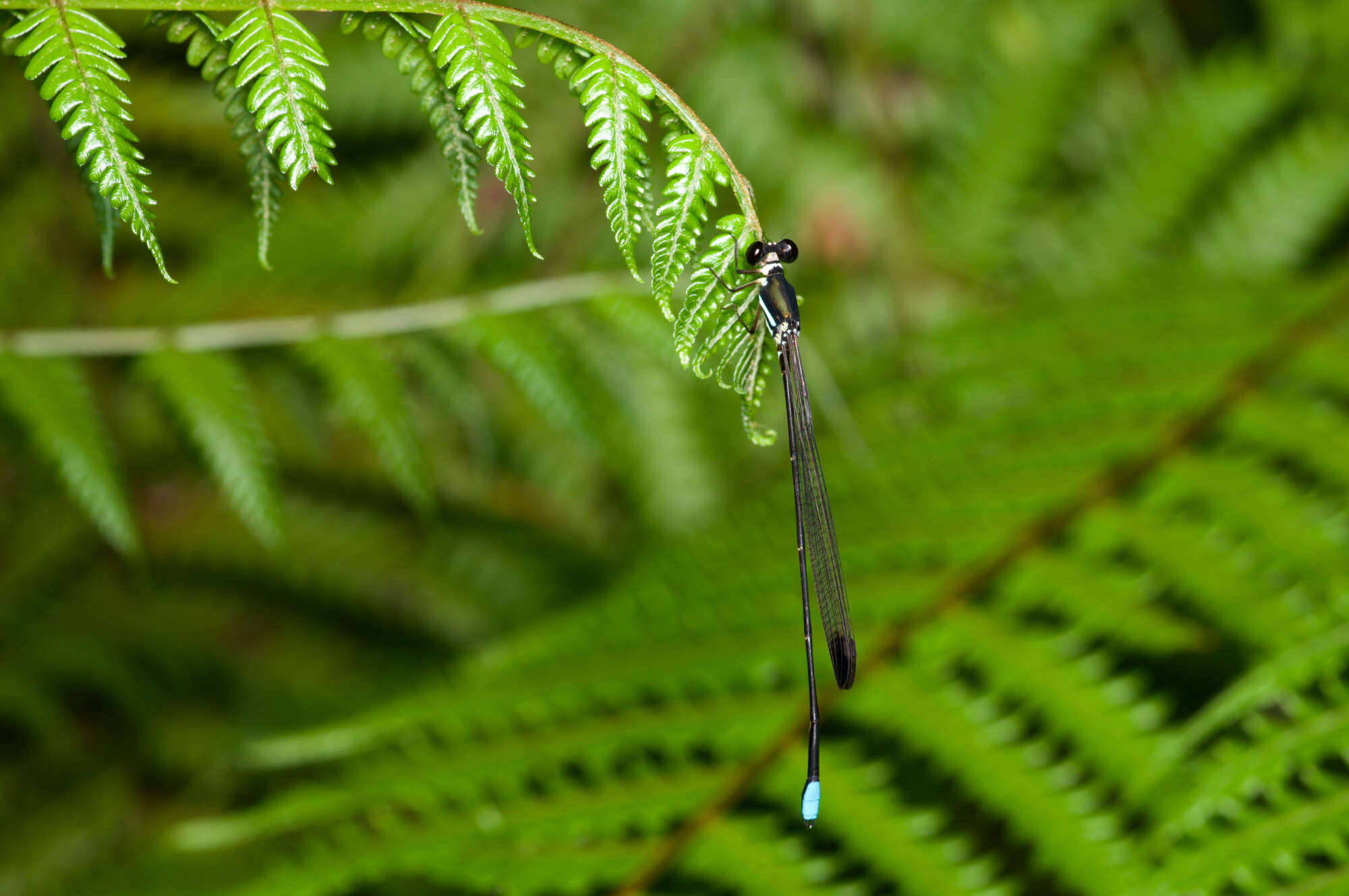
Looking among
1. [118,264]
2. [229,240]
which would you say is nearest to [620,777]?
[229,240]

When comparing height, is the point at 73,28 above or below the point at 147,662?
below

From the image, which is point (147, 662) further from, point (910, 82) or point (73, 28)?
point (910, 82)

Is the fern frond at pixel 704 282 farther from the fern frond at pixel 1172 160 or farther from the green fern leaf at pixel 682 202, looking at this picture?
the fern frond at pixel 1172 160

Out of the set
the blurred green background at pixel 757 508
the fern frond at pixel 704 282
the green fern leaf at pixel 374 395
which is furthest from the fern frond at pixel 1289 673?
the green fern leaf at pixel 374 395

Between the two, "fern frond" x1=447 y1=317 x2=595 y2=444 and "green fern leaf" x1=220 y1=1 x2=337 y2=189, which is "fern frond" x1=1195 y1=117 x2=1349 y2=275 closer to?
"fern frond" x1=447 y1=317 x2=595 y2=444

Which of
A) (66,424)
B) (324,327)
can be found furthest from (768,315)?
(66,424)

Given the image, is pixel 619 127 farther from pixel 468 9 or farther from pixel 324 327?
pixel 324 327
